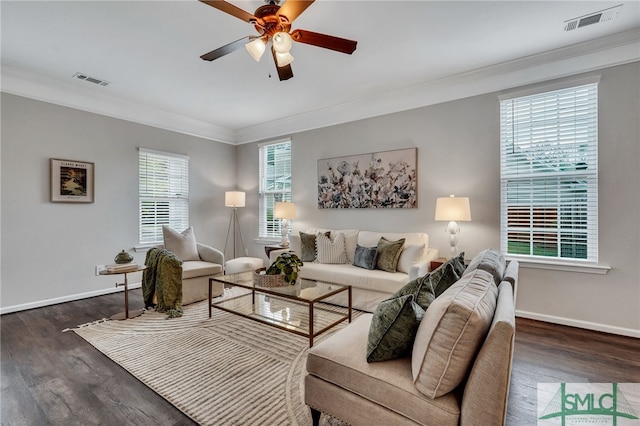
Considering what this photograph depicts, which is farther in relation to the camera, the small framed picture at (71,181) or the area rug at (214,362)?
the small framed picture at (71,181)

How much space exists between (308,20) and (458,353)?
107 inches

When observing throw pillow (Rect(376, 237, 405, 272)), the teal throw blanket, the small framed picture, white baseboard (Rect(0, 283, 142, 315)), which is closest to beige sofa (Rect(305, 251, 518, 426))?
throw pillow (Rect(376, 237, 405, 272))

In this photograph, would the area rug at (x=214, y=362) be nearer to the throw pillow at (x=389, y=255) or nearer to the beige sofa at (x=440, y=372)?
the beige sofa at (x=440, y=372)

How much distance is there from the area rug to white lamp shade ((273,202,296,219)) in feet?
6.24

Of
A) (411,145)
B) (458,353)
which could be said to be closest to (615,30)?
(411,145)

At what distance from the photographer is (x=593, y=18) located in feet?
8.55

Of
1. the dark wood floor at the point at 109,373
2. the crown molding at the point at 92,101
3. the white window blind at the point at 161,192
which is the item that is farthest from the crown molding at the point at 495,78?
the dark wood floor at the point at 109,373

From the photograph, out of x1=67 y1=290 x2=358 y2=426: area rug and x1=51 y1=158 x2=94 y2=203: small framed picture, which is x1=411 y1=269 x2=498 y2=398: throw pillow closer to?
x1=67 y1=290 x2=358 y2=426: area rug

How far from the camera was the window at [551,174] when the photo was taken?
10.1 feet

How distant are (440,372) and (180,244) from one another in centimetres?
383

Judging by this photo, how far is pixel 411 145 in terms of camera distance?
13.6 ft

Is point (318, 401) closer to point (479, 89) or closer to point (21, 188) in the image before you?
point (479, 89)

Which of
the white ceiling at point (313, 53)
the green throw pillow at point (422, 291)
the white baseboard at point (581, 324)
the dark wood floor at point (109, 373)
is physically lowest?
the dark wood floor at point (109, 373)

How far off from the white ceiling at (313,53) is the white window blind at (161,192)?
700 millimetres
